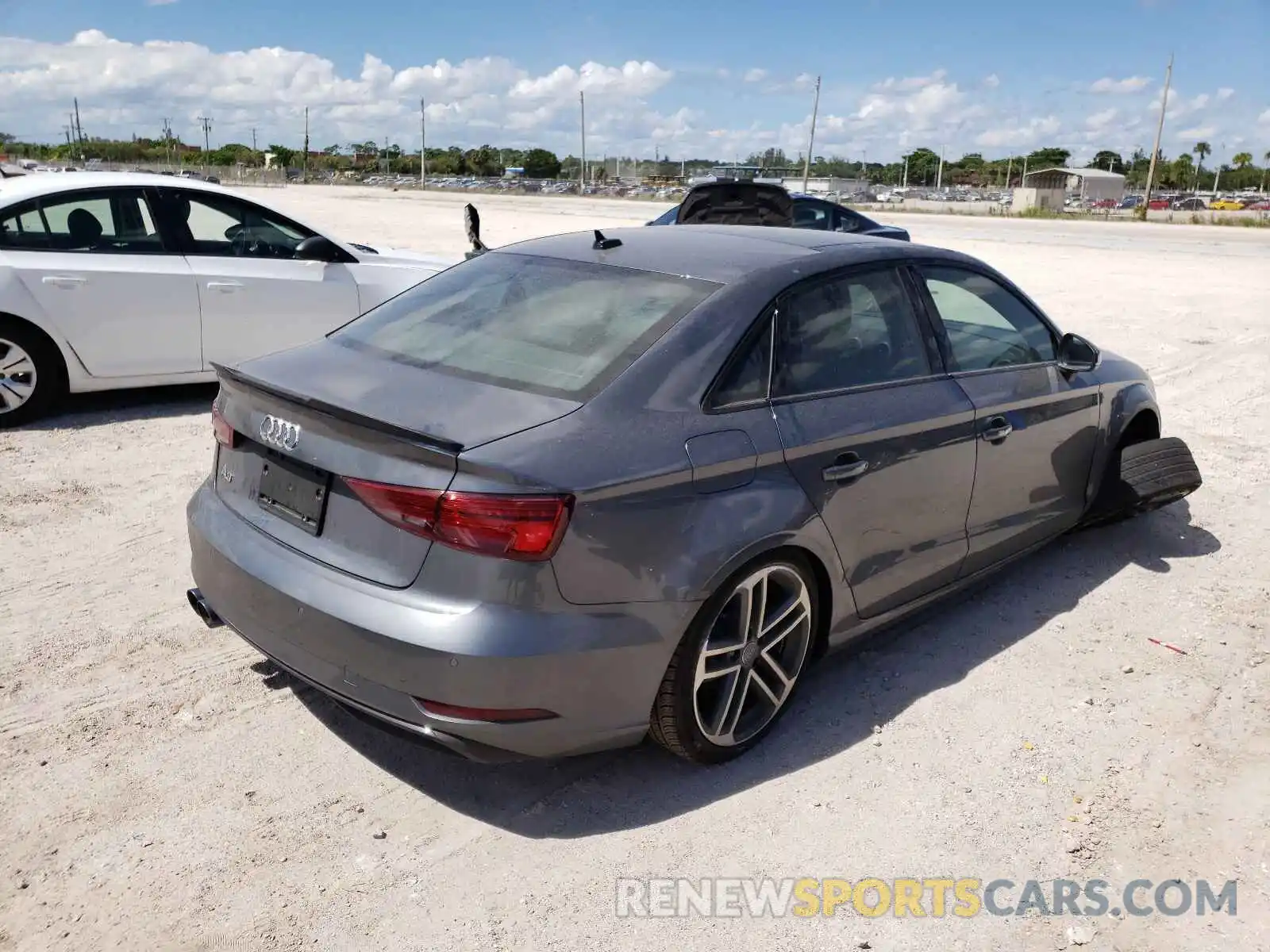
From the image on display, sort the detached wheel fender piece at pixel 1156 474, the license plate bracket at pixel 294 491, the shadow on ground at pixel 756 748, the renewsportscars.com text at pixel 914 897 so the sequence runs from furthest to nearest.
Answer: the detached wheel fender piece at pixel 1156 474, the shadow on ground at pixel 756 748, the license plate bracket at pixel 294 491, the renewsportscars.com text at pixel 914 897

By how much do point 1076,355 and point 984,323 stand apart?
0.49 m

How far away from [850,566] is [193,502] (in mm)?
2251

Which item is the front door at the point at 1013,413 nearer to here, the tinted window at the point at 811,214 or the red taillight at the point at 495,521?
the red taillight at the point at 495,521

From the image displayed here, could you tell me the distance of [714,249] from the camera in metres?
3.92

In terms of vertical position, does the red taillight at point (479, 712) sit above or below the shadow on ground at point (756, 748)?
above

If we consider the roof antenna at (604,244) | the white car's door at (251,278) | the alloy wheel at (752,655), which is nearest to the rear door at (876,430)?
the alloy wheel at (752,655)

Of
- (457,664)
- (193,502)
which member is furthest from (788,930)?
(193,502)

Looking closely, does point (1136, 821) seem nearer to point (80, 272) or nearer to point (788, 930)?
point (788, 930)

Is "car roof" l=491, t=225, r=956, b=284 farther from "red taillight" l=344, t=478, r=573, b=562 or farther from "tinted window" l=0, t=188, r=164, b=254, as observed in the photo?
"tinted window" l=0, t=188, r=164, b=254

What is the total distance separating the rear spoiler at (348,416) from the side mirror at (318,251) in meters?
4.11

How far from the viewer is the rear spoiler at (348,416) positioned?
9.09 ft

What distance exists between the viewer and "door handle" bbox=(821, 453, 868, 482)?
3.48 metres

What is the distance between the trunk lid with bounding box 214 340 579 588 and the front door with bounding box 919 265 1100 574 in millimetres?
1979

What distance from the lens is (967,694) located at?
3941 mm
